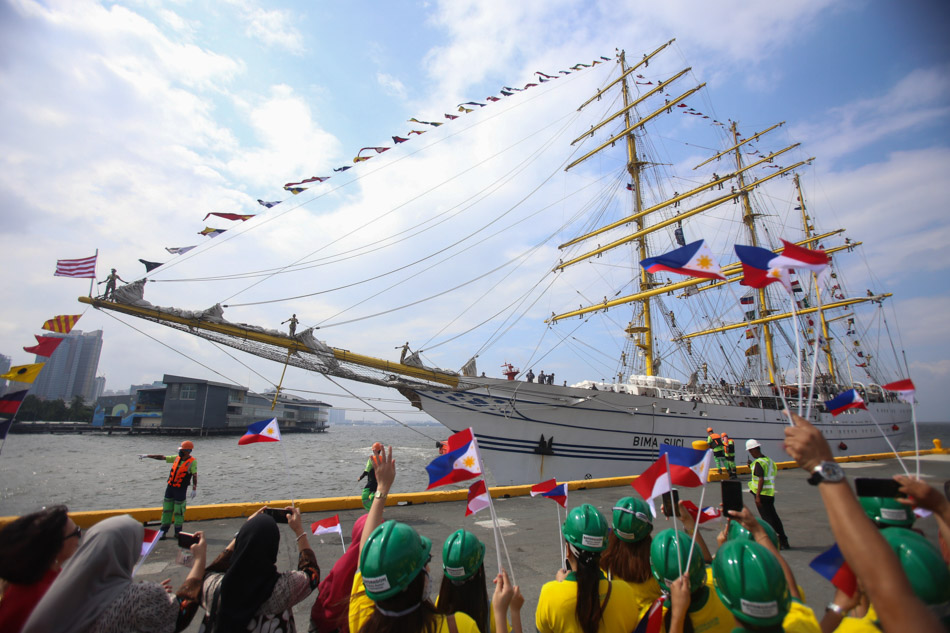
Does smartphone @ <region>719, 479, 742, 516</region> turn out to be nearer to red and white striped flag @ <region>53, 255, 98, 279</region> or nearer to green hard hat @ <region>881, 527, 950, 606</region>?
green hard hat @ <region>881, 527, 950, 606</region>

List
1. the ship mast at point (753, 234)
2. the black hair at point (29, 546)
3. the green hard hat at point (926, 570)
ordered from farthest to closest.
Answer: the ship mast at point (753, 234) < the black hair at point (29, 546) < the green hard hat at point (926, 570)

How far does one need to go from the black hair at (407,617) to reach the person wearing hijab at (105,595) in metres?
0.95

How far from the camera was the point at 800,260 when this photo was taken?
288 cm

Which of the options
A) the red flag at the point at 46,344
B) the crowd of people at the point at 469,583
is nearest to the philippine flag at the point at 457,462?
the crowd of people at the point at 469,583

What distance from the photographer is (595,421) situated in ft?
56.7

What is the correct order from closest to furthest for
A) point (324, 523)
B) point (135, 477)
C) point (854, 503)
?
point (854, 503) → point (324, 523) → point (135, 477)

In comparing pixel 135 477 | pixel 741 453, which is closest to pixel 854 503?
pixel 741 453

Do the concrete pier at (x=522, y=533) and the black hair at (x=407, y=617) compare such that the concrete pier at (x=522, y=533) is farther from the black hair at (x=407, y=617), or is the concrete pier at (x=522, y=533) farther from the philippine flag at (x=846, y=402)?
the black hair at (x=407, y=617)

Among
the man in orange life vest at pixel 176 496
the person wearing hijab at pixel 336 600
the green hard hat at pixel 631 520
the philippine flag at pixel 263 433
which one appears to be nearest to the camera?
the person wearing hijab at pixel 336 600

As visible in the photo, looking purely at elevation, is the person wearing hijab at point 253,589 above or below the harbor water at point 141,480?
above

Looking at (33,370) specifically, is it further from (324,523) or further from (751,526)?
(751,526)

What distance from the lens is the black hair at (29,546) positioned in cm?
173

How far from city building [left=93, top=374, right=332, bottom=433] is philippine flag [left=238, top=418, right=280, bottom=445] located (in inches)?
1810

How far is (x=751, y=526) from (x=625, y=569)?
78cm
